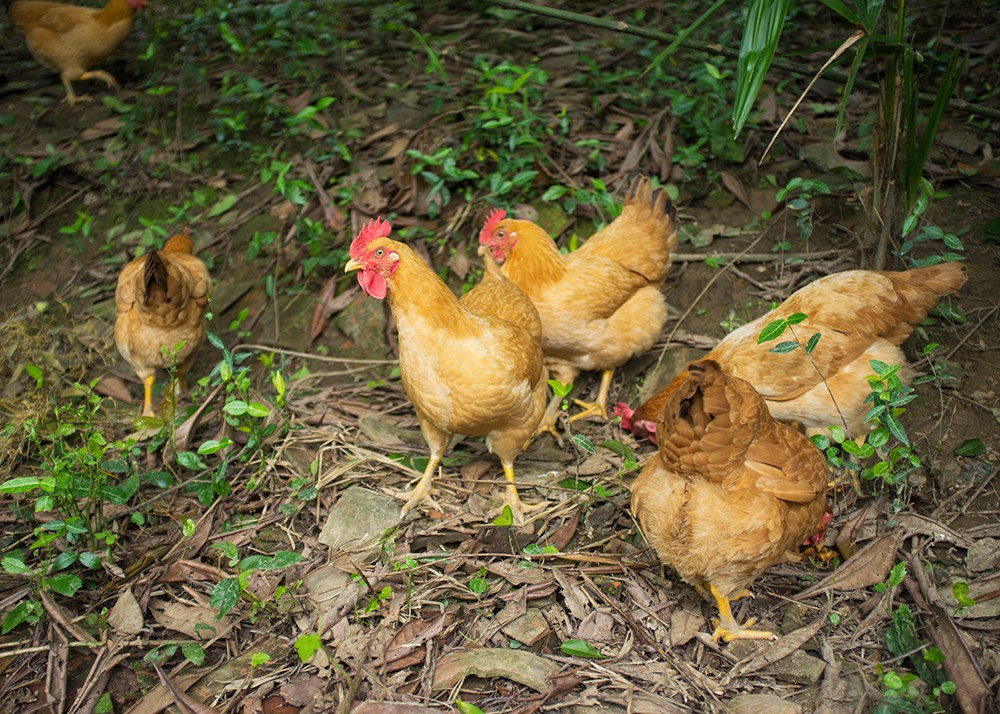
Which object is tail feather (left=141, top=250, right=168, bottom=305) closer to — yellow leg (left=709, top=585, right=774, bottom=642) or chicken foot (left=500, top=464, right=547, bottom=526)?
chicken foot (left=500, top=464, right=547, bottom=526)

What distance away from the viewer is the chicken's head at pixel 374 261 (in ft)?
12.3

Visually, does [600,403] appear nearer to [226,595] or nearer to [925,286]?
[925,286]

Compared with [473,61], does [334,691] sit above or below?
below

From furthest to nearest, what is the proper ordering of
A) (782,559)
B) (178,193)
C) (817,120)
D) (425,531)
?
(178,193)
(817,120)
(425,531)
(782,559)

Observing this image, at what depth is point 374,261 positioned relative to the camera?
12.3 ft

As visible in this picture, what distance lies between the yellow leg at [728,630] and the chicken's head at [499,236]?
8.12ft

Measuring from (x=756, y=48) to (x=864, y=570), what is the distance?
2399 mm

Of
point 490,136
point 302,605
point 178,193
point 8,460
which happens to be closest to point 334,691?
point 302,605

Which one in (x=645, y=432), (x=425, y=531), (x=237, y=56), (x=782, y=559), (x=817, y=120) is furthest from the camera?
(x=237, y=56)

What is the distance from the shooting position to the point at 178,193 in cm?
673

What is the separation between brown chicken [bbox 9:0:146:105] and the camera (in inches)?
295

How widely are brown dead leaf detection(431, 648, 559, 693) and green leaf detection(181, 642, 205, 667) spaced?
1028mm

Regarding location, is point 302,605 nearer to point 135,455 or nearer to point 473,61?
point 135,455

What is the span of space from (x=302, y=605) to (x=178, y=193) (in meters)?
4.36
